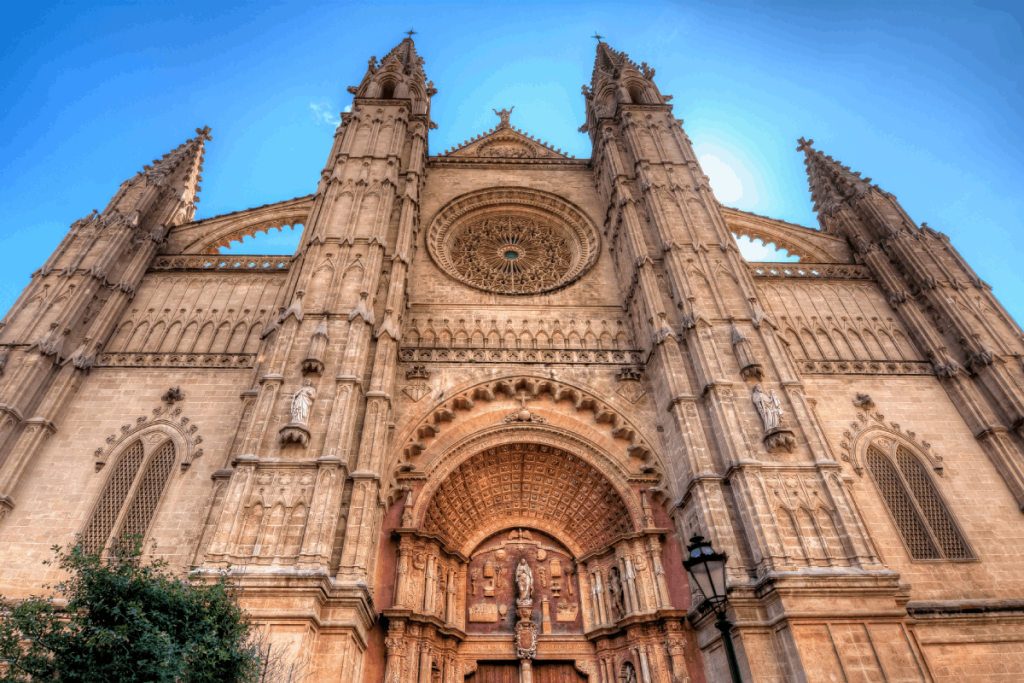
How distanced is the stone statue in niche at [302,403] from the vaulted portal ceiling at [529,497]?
3.79 m

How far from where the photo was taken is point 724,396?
1428 cm

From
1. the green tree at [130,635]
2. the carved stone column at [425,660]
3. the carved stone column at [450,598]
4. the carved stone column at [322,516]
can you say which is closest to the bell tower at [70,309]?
the green tree at [130,635]

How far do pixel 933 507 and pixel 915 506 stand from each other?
0.49 meters

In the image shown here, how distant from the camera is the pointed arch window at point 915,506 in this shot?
13859 millimetres

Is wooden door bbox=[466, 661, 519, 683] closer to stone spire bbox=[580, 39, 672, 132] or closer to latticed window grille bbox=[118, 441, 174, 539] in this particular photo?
latticed window grille bbox=[118, 441, 174, 539]

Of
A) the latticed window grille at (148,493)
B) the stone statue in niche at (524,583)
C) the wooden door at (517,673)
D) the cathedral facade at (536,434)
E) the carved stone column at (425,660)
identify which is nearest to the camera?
the cathedral facade at (536,434)

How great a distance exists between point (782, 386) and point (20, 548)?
56.2 feet

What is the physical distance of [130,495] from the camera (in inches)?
551

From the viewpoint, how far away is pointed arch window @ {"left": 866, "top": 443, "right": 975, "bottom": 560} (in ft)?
45.5

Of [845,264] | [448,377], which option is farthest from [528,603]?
[845,264]

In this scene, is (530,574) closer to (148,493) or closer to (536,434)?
(536,434)

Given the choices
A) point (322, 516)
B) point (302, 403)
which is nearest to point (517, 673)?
point (322, 516)

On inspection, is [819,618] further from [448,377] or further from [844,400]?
[448,377]

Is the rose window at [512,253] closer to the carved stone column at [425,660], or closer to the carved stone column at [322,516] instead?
the carved stone column at [322,516]
